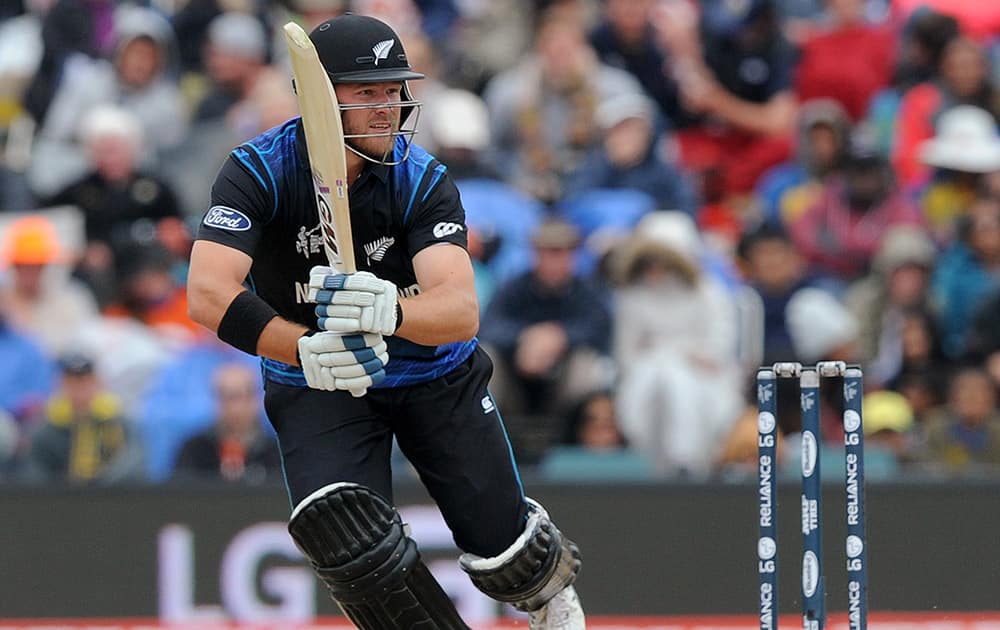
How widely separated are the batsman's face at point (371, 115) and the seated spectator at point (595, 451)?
356cm

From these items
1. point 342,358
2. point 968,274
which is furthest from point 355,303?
point 968,274

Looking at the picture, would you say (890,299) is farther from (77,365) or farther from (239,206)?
(239,206)

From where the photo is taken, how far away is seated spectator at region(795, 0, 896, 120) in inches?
452

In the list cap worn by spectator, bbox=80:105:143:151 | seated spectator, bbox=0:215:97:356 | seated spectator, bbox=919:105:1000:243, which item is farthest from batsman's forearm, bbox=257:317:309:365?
seated spectator, bbox=919:105:1000:243

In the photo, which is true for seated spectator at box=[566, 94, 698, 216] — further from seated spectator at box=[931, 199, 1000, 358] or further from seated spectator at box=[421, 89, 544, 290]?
seated spectator at box=[931, 199, 1000, 358]

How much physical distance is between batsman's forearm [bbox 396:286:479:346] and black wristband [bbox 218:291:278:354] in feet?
1.26

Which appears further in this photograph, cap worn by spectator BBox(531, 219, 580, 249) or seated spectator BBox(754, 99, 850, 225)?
seated spectator BBox(754, 99, 850, 225)

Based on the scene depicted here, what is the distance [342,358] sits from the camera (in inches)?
202

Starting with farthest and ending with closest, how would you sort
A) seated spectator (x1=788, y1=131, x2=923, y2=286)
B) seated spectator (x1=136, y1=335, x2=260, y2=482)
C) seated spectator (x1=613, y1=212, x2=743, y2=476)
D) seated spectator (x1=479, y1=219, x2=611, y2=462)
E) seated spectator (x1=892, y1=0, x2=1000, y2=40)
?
seated spectator (x1=892, y1=0, x2=1000, y2=40), seated spectator (x1=788, y1=131, x2=923, y2=286), seated spectator (x1=479, y1=219, x2=611, y2=462), seated spectator (x1=136, y1=335, x2=260, y2=482), seated spectator (x1=613, y1=212, x2=743, y2=476)

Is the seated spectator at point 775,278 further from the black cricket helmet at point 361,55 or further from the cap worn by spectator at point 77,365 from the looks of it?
the black cricket helmet at point 361,55

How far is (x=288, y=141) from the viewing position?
5.56m

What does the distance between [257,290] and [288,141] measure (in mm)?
468

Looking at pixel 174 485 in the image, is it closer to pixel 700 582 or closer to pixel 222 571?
pixel 222 571

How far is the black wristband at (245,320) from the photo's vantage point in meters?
5.30
